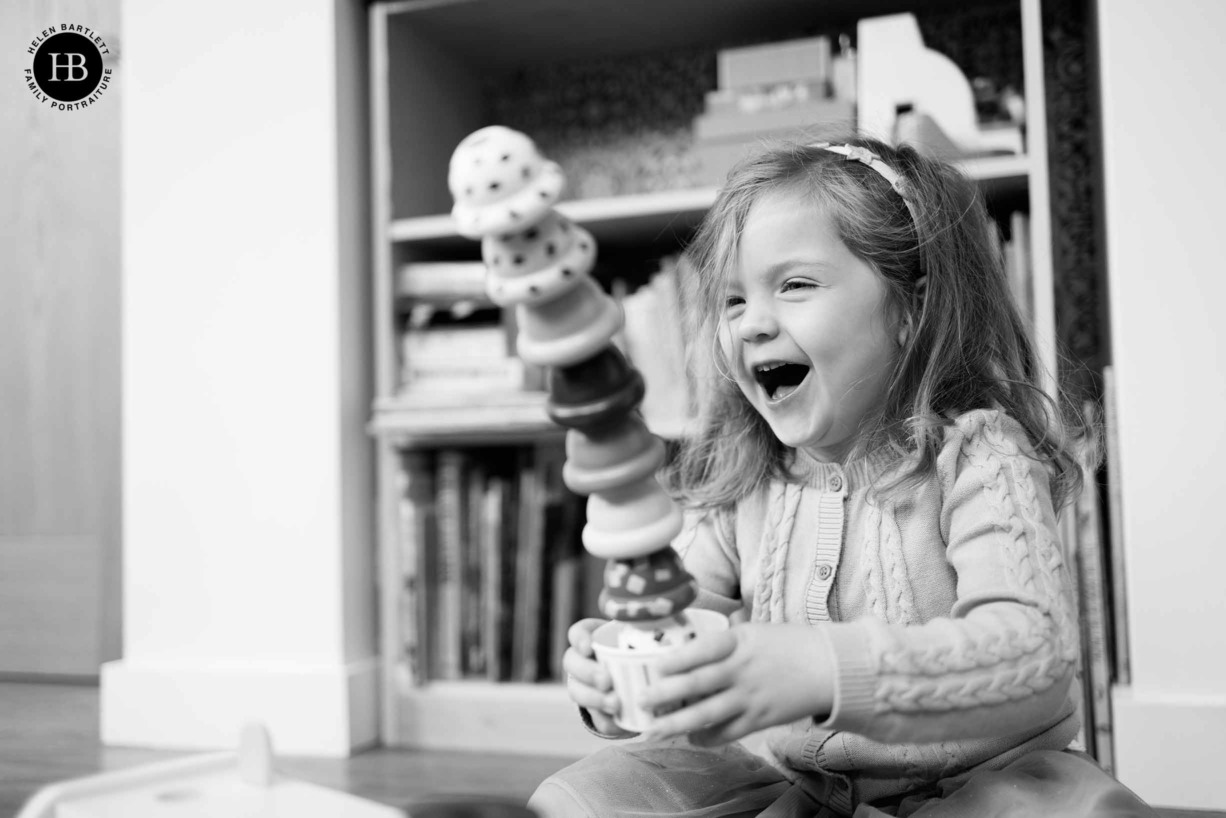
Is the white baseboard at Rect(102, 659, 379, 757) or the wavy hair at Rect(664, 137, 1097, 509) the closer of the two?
the wavy hair at Rect(664, 137, 1097, 509)

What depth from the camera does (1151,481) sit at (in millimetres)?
1229

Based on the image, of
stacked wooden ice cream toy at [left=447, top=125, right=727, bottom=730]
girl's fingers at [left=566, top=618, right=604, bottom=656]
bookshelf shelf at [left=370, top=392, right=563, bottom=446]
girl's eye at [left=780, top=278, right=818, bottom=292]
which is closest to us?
stacked wooden ice cream toy at [left=447, top=125, right=727, bottom=730]

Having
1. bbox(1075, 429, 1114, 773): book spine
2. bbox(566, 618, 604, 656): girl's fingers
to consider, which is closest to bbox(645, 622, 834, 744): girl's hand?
bbox(566, 618, 604, 656): girl's fingers

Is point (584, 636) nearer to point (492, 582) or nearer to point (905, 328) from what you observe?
point (905, 328)

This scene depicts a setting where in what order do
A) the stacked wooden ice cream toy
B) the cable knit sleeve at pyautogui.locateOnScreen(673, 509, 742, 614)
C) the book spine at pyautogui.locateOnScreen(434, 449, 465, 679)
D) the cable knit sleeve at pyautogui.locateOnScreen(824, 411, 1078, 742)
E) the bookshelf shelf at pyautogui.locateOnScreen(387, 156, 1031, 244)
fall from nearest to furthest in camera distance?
the stacked wooden ice cream toy < the cable knit sleeve at pyautogui.locateOnScreen(824, 411, 1078, 742) < the cable knit sleeve at pyautogui.locateOnScreen(673, 509, 742, 614) < the bookshelf shelf at pyautogui.locateOnScreen(387, 156, 1031, 244) < the book spine at pyautogui.locateOnScreen(434, 449, 465, 679)

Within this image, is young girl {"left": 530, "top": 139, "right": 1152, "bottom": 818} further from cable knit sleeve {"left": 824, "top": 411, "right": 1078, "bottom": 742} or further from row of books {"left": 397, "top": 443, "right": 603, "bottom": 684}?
row of books {"left": 397, "top": 443, "right": 603, "bottom": 684}

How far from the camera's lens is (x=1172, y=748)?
1.20 m

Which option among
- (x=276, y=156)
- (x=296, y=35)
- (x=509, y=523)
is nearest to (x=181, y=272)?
(x=276, y=156)

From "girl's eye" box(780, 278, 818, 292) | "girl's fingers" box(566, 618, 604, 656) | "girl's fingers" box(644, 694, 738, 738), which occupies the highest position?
"girl's eye" box(780, 278, 818, 292)

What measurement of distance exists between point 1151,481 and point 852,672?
0.79 meters

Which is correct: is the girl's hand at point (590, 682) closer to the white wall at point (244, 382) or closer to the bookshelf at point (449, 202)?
the bookshelf at point (449, 202)

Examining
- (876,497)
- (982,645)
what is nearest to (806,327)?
(876,497)

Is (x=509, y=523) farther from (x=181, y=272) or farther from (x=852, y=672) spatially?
(x=852, y=672)

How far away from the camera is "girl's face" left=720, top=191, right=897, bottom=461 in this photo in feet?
2.66
